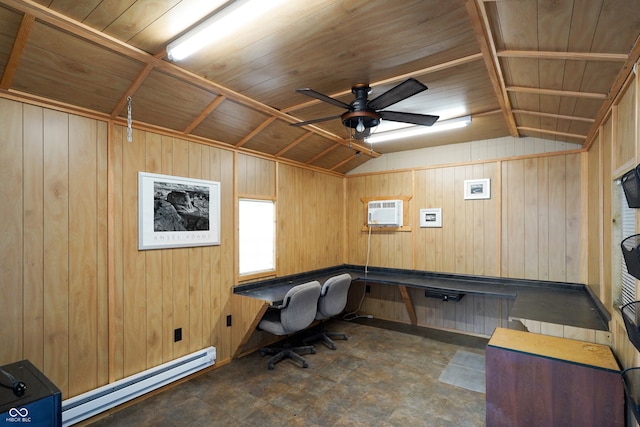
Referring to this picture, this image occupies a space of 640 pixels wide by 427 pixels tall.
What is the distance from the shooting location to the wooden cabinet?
185cm

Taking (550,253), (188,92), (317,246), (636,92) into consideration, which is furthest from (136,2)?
(550,253)

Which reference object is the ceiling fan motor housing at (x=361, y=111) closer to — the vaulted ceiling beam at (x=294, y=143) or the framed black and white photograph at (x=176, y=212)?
the vaulted ceiling beam at (x=294, y=143)

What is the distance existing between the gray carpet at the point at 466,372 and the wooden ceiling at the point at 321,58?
2.46m

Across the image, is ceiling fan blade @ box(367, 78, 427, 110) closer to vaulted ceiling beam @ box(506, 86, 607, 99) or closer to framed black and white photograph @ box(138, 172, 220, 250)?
vaulted ceiling beam @ box(506, 86, 607, 99)

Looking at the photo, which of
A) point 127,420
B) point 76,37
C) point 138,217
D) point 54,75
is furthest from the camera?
point 138,217

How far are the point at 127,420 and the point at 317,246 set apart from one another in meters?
2.94

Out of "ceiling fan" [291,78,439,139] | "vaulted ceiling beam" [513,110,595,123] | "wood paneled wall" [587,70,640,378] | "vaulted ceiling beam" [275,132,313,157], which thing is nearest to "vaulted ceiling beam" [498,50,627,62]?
"wood paneled wall" [587,70,640,378]

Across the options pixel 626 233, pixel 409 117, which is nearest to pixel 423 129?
pixel 409 117

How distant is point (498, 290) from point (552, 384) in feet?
5.37

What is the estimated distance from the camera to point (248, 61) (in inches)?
81.6

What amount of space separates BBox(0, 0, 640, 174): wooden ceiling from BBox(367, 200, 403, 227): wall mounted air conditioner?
5.92ft

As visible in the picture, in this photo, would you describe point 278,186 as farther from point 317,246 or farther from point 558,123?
point 558,123

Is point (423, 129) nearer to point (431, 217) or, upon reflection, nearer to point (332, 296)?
point (431, 217)

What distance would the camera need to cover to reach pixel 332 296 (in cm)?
365
